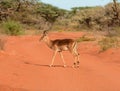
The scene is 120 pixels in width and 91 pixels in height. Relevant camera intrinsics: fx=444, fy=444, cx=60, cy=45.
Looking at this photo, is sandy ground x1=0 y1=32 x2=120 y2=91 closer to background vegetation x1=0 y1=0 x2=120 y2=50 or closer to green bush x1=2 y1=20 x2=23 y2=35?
green bush x1=2 y1=20 x2=23 y2=35

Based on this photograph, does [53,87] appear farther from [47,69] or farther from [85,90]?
[47,69]

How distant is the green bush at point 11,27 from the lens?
39.7 m

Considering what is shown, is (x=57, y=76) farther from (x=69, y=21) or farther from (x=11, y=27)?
(x=69, y=21)

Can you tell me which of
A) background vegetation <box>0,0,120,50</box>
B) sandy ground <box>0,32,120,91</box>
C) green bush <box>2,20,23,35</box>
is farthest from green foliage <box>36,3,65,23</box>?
sandy ground <box>0,32,120,91</box>

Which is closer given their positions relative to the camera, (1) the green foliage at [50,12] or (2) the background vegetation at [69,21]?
(2) the background vegetation at [69,21]

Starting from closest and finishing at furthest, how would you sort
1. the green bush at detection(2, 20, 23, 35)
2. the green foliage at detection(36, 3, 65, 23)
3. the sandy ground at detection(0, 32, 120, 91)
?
the sandy ground at detection(0, 32, 120, 91)
the green bush at detection(2, 20, 23, 35)
the green foliage at detection(36, 3, 65, 23)

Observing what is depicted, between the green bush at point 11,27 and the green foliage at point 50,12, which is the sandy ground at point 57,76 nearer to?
the green bush at point 11,27

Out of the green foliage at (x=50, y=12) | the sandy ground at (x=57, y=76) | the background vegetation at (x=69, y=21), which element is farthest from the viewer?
the green foliage at (x=50, y=12)

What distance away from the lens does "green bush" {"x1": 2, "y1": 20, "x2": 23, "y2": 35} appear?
3972 centimetres

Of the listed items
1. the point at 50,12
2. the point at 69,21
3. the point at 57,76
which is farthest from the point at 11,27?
the point at 50,12

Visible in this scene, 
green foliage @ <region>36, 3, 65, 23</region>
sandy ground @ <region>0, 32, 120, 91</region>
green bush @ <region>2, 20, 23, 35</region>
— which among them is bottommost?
green foliage @ <region>36, 3, 65, 23</region>

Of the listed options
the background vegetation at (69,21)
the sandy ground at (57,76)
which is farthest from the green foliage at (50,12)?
the sandy ground at (57,76)

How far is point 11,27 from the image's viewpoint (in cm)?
4031

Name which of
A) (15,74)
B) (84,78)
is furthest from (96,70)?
(15,74)
